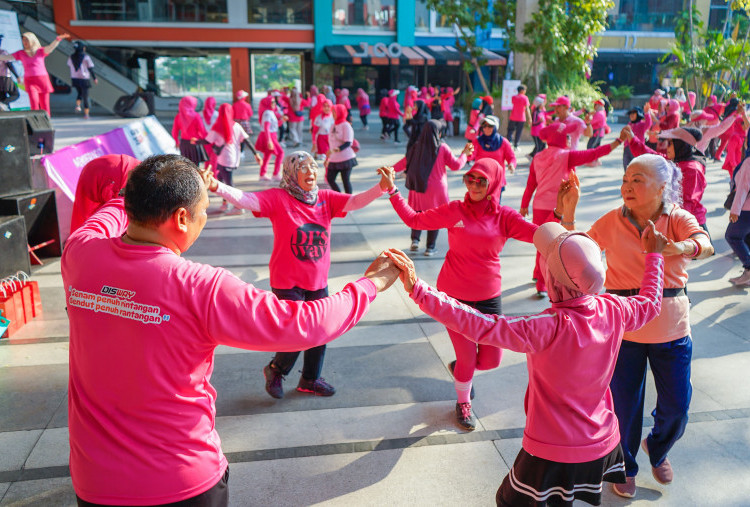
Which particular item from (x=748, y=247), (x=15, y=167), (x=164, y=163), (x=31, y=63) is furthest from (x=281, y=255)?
(x=31, y=63)

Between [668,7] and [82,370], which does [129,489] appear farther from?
[668,7]

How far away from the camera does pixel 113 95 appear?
1013 inches

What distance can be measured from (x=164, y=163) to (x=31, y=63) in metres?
15.8

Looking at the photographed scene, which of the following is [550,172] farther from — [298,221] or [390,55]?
[390,55]

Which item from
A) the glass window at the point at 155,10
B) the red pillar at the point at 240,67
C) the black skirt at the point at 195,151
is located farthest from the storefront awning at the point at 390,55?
the black skirt at the point at 195,151

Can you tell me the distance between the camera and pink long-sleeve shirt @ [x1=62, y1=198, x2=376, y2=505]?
6.51 feet

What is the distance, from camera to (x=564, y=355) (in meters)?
2.54

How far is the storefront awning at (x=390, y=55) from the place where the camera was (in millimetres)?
33344

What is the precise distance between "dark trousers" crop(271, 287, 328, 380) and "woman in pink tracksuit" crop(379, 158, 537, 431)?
97cm

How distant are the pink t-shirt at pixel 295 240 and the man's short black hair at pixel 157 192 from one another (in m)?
2.39

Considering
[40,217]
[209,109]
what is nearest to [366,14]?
[209,109]

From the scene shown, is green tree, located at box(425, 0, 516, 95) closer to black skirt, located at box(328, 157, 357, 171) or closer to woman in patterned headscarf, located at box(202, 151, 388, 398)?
black skirt, located at box(328, 157, 357, 171)

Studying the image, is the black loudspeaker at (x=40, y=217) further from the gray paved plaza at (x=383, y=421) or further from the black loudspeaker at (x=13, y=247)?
the gray paved plaza at (x=383, y=421)

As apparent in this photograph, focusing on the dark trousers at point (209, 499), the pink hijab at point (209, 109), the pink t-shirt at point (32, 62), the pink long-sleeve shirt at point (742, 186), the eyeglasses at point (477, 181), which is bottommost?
the dark trousers at point (209, 499)
